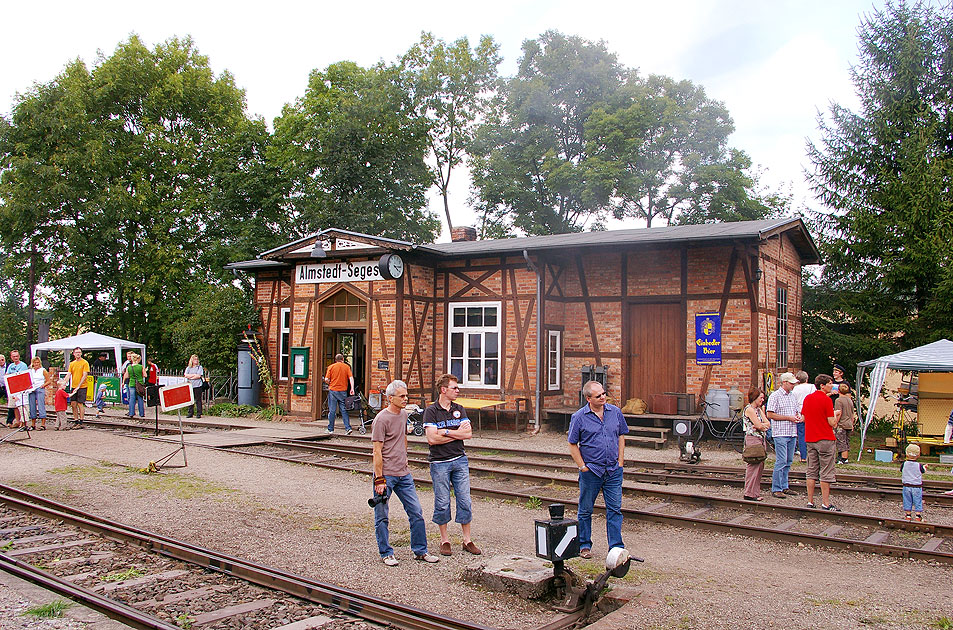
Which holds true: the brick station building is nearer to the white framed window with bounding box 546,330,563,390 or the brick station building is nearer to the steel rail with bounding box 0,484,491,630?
the white framed window with bounding box 546,330,563,390

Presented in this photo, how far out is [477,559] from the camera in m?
7.27

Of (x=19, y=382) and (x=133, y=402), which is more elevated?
(x=19, y=382)

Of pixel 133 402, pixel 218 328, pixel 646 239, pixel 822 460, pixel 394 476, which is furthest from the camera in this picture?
pixel 218 328

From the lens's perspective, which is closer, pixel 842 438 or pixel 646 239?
pixel 842 438

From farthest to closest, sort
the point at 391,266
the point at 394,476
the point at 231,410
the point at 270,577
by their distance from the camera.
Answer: the point at 231,410 → the point at 391,266 → the point at 394,476 → the point at 270,577

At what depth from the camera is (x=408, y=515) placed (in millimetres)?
7195

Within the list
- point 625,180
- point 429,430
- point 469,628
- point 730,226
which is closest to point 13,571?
point 429,430

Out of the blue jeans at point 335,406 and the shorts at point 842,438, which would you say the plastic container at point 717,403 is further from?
the blue jeans at point 335,406

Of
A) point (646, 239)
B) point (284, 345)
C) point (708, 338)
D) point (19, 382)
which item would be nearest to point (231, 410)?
point (284, 345)

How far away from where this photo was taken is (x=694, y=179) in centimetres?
3138

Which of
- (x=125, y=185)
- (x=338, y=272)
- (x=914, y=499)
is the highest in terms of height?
(x=125, y=185)

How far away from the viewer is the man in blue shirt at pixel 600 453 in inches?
282

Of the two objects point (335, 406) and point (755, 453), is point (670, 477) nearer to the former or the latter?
point (755, 453)

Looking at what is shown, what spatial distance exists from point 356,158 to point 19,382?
1764 centimetres
